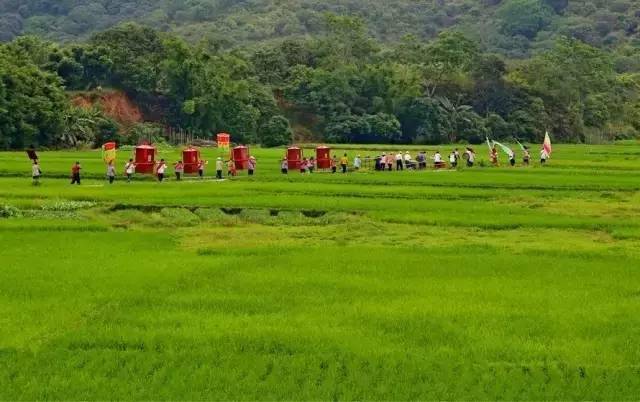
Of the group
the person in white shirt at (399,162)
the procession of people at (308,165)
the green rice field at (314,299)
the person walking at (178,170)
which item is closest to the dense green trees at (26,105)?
the procession of people at (308,165)

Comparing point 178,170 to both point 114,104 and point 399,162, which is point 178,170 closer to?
point 399,162

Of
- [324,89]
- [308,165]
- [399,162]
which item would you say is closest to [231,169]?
[308,165]

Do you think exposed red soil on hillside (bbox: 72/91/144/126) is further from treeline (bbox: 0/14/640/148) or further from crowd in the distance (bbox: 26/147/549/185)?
crowd in the distance (bbox: 26/147/549/185)

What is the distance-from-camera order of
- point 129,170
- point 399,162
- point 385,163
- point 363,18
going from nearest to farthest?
point 129,170 < point 385,163 < point 399,162 < point 363,18

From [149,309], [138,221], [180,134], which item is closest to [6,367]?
[149,309]

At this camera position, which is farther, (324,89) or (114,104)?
(324,89)

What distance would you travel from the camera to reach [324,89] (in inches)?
2884

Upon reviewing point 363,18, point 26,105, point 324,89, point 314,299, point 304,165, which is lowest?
point 314,299

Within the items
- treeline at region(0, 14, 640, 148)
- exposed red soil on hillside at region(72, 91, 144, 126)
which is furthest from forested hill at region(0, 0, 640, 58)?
exposed red soil on hillside at region(72, 91, 144, 126)

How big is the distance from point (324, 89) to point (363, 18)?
201ft

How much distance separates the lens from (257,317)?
12.3 metres

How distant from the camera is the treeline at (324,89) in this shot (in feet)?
189

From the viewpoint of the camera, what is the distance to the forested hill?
398 feet

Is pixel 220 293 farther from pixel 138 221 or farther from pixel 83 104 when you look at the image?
pixel 83 104
